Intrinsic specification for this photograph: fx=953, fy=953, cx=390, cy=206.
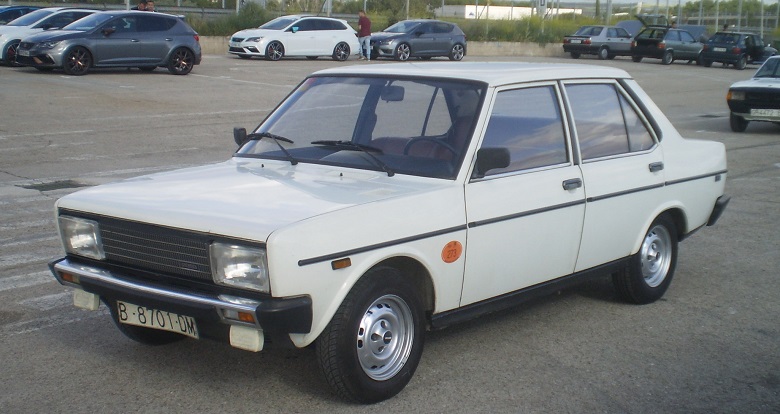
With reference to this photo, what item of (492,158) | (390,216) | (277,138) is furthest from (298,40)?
(390,216)

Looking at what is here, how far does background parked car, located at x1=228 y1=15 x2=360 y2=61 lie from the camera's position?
3075 centimetres

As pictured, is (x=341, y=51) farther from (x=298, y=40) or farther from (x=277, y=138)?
(x=277, y=138)

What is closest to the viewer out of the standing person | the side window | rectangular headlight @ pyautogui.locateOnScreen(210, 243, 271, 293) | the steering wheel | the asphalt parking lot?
rectangular headlight @ pyautogui.locateOnScreen(210, 243, 271, 293)

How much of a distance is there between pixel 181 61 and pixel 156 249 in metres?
20.7

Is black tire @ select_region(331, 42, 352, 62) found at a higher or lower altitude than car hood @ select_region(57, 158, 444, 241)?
higher

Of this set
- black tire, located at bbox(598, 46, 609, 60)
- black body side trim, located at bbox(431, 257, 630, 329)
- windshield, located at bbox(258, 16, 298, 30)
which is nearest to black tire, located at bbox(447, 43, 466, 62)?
windshield, located at bbox(258, 16, 298, 30)

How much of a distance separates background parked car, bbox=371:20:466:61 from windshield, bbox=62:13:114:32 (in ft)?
39.4

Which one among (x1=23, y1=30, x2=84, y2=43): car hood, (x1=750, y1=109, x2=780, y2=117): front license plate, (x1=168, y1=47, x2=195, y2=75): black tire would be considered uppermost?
(x1=23, y1=30, x2=84, y2=43): car hood

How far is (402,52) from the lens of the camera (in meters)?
33.4

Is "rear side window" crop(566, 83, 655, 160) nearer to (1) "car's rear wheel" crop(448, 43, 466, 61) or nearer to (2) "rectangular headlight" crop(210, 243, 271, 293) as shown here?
(2) "rectangular headlight" crop(210, 243, 271, 293)

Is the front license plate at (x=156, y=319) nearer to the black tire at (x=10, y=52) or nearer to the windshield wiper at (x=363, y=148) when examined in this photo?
the windshield wiper at (x=363, y=148)

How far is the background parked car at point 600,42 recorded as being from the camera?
144ft

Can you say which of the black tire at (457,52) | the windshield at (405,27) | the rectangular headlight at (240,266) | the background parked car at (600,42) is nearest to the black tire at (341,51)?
the windshield at (405,27)

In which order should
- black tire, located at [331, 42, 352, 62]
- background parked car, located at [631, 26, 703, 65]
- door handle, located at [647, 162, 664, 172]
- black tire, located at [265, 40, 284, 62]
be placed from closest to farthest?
door handle, located at [647, 162, 664, 172]
black tire, located at [265, 40, 284, 62]
black tire, located at [331, 42, 352, 62]
background parked car, located at [631, 26, 703, 65]
